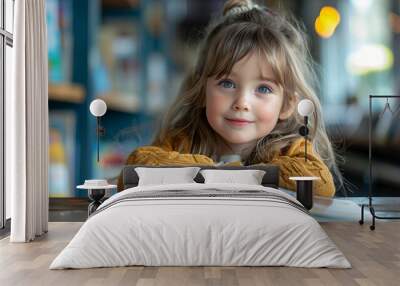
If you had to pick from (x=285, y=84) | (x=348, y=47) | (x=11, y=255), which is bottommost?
(x=11, y=255)

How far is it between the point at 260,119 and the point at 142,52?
1.71m

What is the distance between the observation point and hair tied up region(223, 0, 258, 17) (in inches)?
301

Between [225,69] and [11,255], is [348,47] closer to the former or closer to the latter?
[225,69]

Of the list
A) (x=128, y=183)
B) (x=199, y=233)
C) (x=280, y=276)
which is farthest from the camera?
(x=128, y=183)

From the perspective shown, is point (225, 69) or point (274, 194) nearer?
point (274, 194)

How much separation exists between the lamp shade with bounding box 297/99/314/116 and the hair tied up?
4.46ft

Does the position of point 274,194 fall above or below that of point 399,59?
below

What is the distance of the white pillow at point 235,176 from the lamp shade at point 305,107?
3.03 feet

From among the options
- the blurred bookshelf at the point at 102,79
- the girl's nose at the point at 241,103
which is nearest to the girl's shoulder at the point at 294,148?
the girl's nose at the point at 241,103

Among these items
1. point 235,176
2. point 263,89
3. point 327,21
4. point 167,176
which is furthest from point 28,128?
point 327,21

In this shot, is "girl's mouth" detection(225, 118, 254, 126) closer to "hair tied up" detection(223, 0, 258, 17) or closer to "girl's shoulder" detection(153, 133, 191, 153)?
"girl's shoulder" detection(153, 133, 191, 153)

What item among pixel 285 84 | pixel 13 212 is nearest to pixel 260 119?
pixel 285 84

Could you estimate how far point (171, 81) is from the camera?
769 centimetres

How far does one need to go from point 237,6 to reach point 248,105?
1271 millimetres
